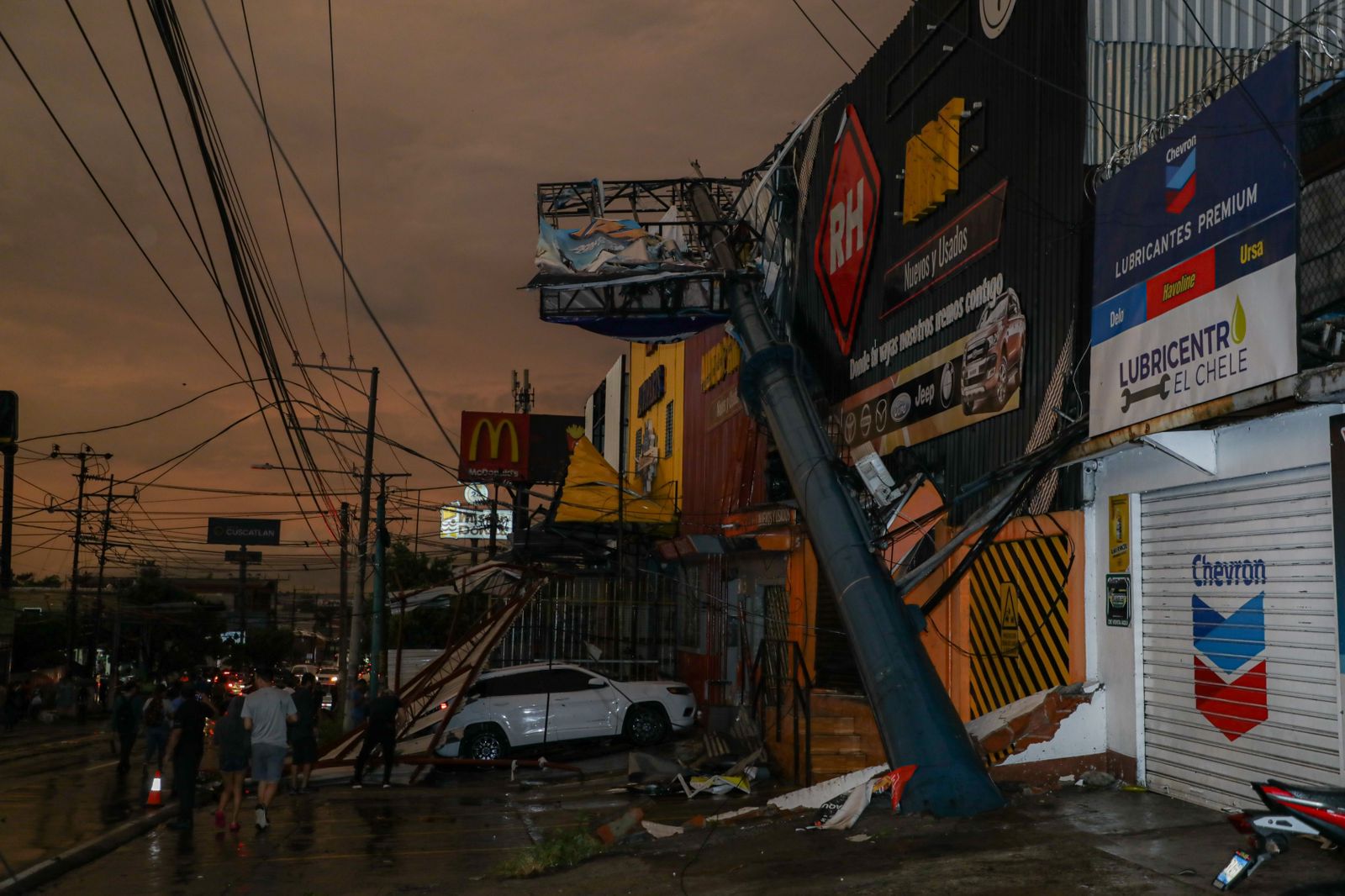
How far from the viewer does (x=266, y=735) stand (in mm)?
13672

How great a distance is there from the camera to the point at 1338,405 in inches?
342

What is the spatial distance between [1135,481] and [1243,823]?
483 cm

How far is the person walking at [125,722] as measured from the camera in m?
20.0

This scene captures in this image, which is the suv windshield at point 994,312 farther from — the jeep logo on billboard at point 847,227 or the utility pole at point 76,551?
the utility pole at point 76,551

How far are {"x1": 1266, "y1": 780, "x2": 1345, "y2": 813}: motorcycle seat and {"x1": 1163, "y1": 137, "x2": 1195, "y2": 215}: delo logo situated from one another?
4.85 metres

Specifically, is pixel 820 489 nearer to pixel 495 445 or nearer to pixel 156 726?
pixel 156 726

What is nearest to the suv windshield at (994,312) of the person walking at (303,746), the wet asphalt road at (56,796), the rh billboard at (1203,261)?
the rh billboard at (1203,261)

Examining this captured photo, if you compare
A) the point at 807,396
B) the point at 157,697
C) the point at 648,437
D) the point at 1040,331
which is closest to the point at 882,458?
the point at 807,396

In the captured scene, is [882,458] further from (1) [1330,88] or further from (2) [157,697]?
(2) [157,697]

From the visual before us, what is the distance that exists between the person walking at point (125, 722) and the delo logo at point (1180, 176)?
1791 centimetres

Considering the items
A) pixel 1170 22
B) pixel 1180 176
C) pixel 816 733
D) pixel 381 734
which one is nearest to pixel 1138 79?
pixel 1170 22

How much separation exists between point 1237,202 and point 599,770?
528 inches

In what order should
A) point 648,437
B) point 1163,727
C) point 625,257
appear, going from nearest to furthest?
point 1163,727, point 625,257, point 648,437

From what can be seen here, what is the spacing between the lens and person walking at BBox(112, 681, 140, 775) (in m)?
20.0
